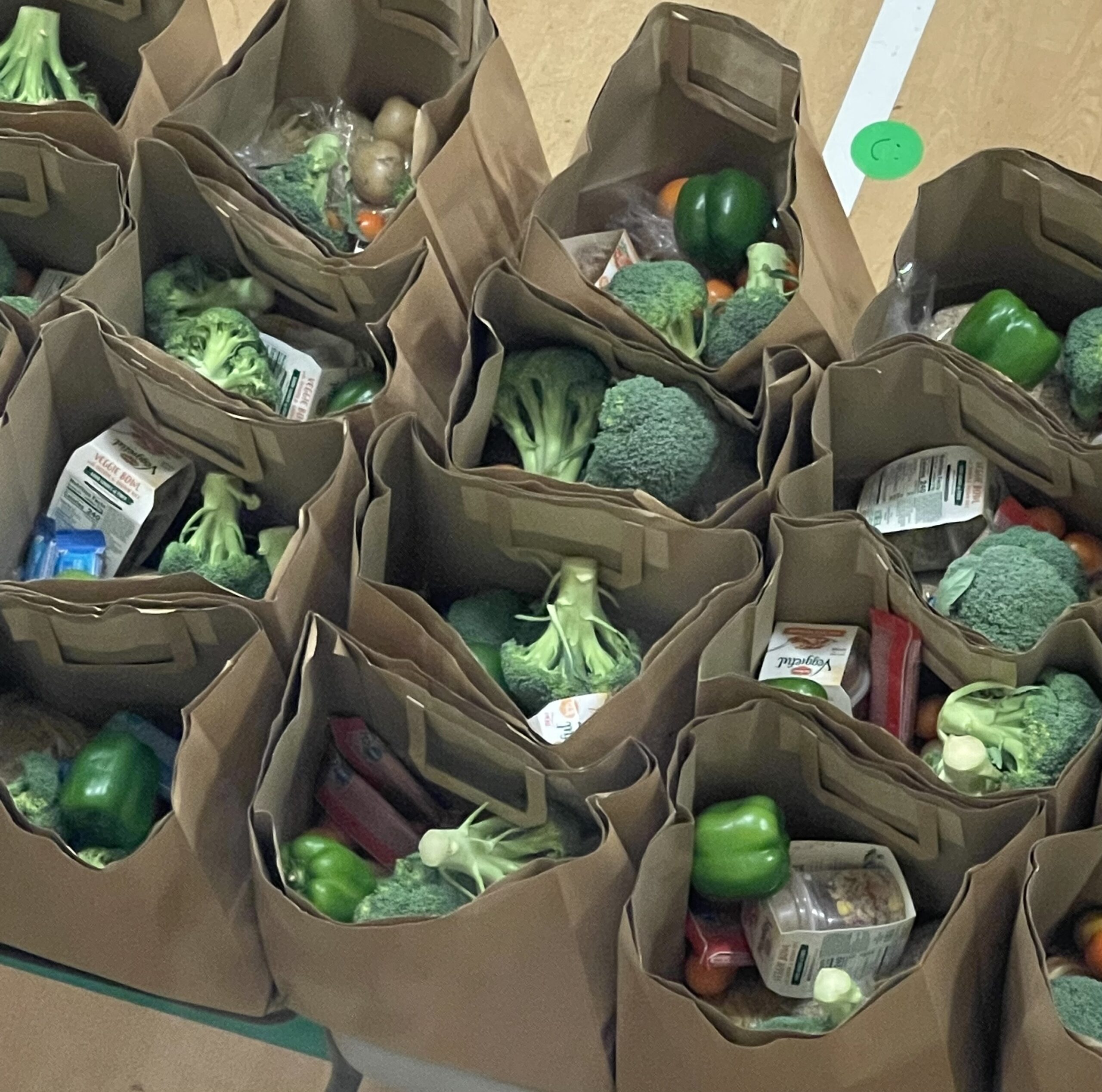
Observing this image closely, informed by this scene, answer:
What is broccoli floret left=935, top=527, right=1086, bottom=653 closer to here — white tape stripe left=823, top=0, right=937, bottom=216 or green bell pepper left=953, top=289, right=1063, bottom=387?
green bell pepper left=953, top=289, right=1063, bottom=387

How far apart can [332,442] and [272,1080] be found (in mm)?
820

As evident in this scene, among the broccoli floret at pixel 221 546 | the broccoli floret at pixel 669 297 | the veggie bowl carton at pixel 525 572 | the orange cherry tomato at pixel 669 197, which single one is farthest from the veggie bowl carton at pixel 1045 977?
the orange cherry tomato at pixel 669 197

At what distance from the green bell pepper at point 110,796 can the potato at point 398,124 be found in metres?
0.73

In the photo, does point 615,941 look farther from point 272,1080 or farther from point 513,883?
point 272,1080

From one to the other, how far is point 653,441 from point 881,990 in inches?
19.4

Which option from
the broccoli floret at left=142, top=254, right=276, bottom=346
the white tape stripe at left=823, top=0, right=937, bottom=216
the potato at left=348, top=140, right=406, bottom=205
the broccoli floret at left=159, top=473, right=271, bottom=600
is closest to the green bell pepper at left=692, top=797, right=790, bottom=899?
the broccoli floret at left=159, top=473, right=271, bottom=600

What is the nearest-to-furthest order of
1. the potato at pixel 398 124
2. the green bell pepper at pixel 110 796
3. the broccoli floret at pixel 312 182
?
the green bell pepper at pixel 110 796, the broccoli floret at pixel 312 182, the potato at pixel 398 124

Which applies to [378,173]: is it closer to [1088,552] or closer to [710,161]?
[710,161]

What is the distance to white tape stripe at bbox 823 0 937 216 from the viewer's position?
6.09ft

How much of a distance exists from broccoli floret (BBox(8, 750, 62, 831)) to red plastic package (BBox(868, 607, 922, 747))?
659 mm

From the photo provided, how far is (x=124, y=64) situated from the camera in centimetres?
156

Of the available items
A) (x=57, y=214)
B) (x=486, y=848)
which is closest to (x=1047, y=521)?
(x=486, y=848)

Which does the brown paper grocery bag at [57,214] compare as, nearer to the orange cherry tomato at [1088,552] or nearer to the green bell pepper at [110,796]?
the green bell pepper at [110,796]

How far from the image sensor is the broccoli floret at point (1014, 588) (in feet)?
3.57
